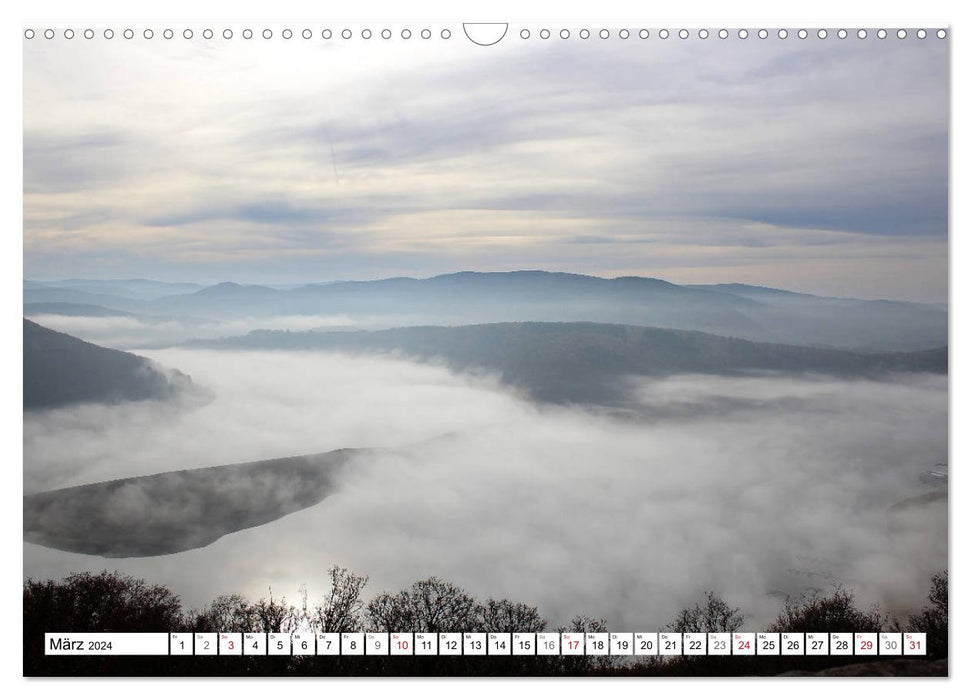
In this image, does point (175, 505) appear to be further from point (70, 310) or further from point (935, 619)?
point (935, 619)

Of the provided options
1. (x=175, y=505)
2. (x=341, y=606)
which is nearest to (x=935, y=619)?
(x=341, y=606)

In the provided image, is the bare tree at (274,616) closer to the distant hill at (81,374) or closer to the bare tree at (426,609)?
the bare tree at (426,609)

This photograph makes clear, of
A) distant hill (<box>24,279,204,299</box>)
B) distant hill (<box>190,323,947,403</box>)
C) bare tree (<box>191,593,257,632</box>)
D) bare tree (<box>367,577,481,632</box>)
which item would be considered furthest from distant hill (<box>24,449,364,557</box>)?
distant hill (<box>24,279,204,299</box>)

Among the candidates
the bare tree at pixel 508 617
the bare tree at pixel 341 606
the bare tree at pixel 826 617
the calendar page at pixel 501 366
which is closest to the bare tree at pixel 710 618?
the calendar page at pixel 501 366

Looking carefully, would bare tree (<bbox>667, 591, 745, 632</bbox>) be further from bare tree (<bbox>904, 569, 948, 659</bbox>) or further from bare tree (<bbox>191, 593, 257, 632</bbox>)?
bare tree (<bbox>191, 593, 257, 632</bbox>)
